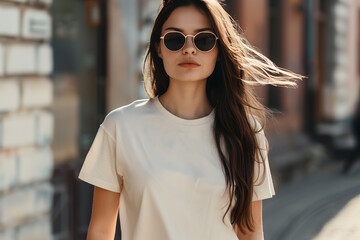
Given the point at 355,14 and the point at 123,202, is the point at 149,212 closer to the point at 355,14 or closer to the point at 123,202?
the point at 123,202

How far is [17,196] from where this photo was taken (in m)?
4.93

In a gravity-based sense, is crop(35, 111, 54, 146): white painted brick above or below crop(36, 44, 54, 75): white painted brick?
below

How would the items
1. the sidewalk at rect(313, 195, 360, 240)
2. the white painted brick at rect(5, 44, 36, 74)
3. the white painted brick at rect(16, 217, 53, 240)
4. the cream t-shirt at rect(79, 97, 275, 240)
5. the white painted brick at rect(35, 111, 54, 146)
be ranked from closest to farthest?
the sidewalk at rect(313, 195, 360, 240) → the cream t-shirt at rect(79, 97, 275, 240) → the white painted brick at rect(5, 44, 36, 74) → the white painted brick at rect(16, 217, 53, 240) → the white painted brick at rect(35, 111, 54, 146)

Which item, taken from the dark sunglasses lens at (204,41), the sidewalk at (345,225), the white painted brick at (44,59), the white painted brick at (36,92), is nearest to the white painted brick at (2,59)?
the white painted brick at (36,92)

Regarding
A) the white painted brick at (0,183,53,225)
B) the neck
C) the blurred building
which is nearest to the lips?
the neck

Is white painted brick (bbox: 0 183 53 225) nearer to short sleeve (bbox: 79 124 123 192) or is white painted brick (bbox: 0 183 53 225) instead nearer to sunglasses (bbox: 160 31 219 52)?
short sleeve (bbox: 79 124 123 192)

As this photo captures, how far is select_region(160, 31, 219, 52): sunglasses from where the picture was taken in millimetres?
2131

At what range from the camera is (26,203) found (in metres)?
5.03

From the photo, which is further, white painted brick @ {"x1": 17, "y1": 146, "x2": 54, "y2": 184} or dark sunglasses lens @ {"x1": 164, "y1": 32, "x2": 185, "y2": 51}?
white painted brick @ {"x1": 17, "y1": 146, "x2": 54, "y2": 184}

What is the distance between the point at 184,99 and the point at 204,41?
231 mm

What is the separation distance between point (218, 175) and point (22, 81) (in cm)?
324

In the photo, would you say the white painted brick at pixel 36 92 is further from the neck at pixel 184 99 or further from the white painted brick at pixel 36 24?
the neck at pixel 184 99

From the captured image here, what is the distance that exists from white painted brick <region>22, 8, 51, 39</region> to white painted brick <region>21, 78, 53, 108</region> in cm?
36

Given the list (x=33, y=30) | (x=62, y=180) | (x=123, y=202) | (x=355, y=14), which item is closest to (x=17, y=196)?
(x=62, y=180)
